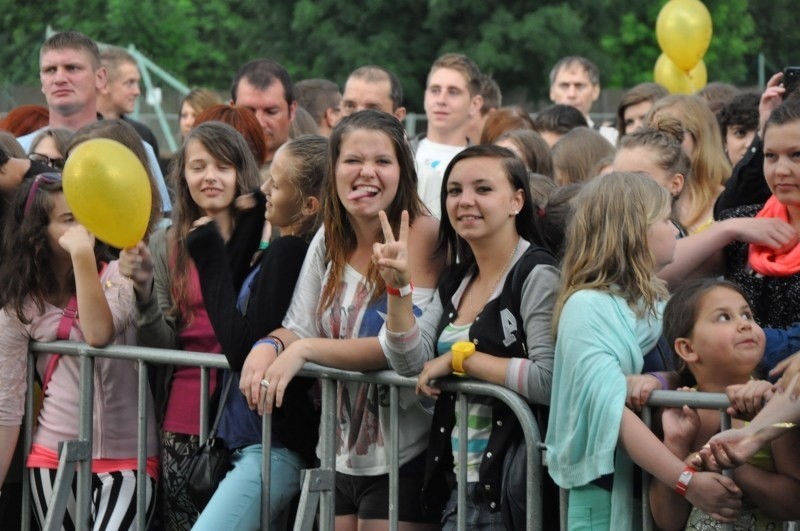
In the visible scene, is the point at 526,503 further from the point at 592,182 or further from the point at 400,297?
the point at 592,182

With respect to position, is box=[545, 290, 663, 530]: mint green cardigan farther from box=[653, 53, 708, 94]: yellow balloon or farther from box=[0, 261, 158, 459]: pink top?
box=[653, 53, 708, 94]: yellow balloon

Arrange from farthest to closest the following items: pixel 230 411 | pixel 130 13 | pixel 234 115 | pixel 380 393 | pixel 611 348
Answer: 1. pixel 130 13
2. pixel 234 115
3. pixel 230 411
4. pixel 380 393
5. pixel 611 348

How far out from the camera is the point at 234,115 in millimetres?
7078

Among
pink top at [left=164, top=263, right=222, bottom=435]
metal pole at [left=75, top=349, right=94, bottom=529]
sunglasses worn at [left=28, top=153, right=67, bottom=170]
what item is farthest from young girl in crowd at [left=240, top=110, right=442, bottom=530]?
sunglasses worn at [left=28, top=153, right=67, bottom=170]

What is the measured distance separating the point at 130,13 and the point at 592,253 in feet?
118

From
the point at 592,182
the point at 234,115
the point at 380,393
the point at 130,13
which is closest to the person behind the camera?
the point at 592,182

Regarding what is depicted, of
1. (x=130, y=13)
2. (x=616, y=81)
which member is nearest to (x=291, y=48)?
(x=130, y=13)

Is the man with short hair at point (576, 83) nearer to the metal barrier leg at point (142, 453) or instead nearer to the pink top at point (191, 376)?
the pink top at point (191, 376)

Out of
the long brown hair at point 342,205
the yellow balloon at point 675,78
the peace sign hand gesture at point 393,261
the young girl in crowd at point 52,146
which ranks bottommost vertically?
the peace sign hand gesture at point 393,261

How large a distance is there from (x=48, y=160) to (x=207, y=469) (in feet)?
7.66

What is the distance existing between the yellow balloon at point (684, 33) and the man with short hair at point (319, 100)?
13.2 ft

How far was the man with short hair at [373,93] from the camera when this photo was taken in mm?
8500

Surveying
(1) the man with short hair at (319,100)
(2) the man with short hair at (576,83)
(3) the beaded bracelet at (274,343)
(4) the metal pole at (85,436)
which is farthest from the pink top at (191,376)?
(2) the man with short hair at (576,83)

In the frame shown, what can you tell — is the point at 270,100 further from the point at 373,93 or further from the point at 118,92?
the point at 118,92
